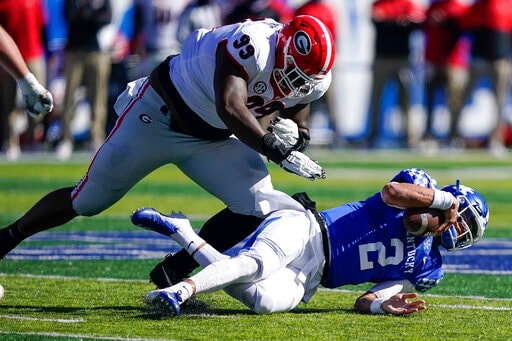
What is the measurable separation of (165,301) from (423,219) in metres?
1.17

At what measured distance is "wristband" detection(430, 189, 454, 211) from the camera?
5.17 m

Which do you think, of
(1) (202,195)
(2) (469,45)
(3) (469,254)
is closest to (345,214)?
(3) (469,254)

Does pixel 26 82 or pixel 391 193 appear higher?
pixel 26 82

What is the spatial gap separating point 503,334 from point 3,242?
8.14 feet

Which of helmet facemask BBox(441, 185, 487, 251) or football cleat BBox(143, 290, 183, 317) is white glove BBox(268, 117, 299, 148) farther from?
football cleat BBox(143, 290, 183, 317)

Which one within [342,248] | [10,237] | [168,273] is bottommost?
[168,273]

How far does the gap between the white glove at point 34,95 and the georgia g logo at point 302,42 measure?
1245 millimetres

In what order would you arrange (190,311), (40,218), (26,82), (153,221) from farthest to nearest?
(40,218), (26,82), (190,311), (153,221)

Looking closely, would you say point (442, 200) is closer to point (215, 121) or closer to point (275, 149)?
point (275, 149)

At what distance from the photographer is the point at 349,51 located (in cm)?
1881

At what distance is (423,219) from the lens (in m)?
5.20

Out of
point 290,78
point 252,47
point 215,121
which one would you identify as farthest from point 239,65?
point 215,121

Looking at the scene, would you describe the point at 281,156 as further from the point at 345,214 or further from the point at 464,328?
the point at 464,328

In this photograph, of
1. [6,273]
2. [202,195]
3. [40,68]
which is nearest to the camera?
[6,273]
